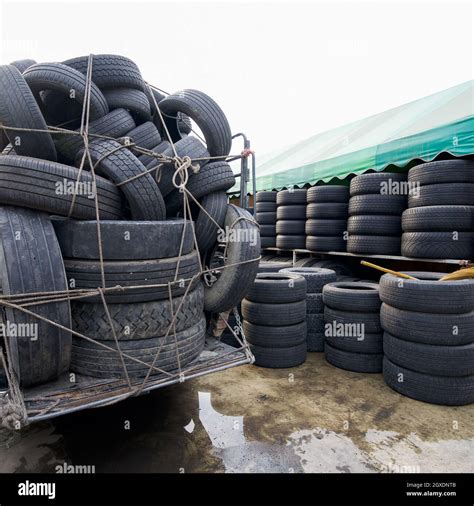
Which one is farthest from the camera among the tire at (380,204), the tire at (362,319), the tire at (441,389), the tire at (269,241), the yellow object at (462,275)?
the tire at (269,241)

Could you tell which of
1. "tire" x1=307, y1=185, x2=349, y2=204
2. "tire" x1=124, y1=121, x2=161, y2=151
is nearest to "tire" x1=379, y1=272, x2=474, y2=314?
"tire" x1=124, y1=121, x2=161, y2=151

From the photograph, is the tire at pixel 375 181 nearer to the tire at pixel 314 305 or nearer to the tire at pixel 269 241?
the tire at pixel 314 305

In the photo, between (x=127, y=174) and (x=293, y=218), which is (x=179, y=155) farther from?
(x=293, y=218)

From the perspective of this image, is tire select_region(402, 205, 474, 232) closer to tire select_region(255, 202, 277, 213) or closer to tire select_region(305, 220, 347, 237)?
tire select_region(305, 220, 347, 237)

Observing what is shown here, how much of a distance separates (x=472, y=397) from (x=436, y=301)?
0.97m

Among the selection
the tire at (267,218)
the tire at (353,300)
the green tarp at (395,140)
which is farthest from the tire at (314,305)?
the tire at (267,218)

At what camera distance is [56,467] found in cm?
232

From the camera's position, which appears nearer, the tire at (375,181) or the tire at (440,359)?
the tire at (440,359)

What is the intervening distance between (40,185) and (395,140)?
17.7 feet

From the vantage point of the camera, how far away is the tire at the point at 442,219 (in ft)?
14.4

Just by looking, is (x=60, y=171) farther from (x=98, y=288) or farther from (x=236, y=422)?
(x=236, y=422)

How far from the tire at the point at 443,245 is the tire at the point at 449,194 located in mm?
411

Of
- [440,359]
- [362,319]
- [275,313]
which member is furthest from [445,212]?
[275,313]

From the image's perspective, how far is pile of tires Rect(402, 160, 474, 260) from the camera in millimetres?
4418
